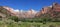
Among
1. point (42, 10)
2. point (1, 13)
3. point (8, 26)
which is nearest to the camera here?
point (8, 26)

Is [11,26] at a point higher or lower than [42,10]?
lower

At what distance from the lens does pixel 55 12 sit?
71.8ft

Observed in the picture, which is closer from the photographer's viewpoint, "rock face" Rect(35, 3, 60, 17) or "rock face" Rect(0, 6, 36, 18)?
"rock face" Rect(0, 6, 36, 18)

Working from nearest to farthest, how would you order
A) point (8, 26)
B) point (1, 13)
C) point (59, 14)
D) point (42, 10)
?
1. point (8, 26)
2. point (1, 13)
3. point (59, 14)
4. point (42, 10)

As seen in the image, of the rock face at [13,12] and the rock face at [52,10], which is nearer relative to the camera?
Answer: the rock face at [13,12]

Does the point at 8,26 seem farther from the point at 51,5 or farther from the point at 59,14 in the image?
the point at 51,5

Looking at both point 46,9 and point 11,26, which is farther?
point 46,9

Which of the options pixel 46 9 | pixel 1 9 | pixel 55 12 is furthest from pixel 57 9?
pixel 1 9

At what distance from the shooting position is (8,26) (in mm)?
12500

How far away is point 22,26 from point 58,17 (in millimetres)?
8364

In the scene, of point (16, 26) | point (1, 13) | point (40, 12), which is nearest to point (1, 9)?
point (1, 13)

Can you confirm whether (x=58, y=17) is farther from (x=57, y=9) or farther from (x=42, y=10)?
(x=42, y=10)

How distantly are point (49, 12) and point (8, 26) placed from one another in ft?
37.8

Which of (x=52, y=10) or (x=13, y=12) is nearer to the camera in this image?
(x=52, y=10)
